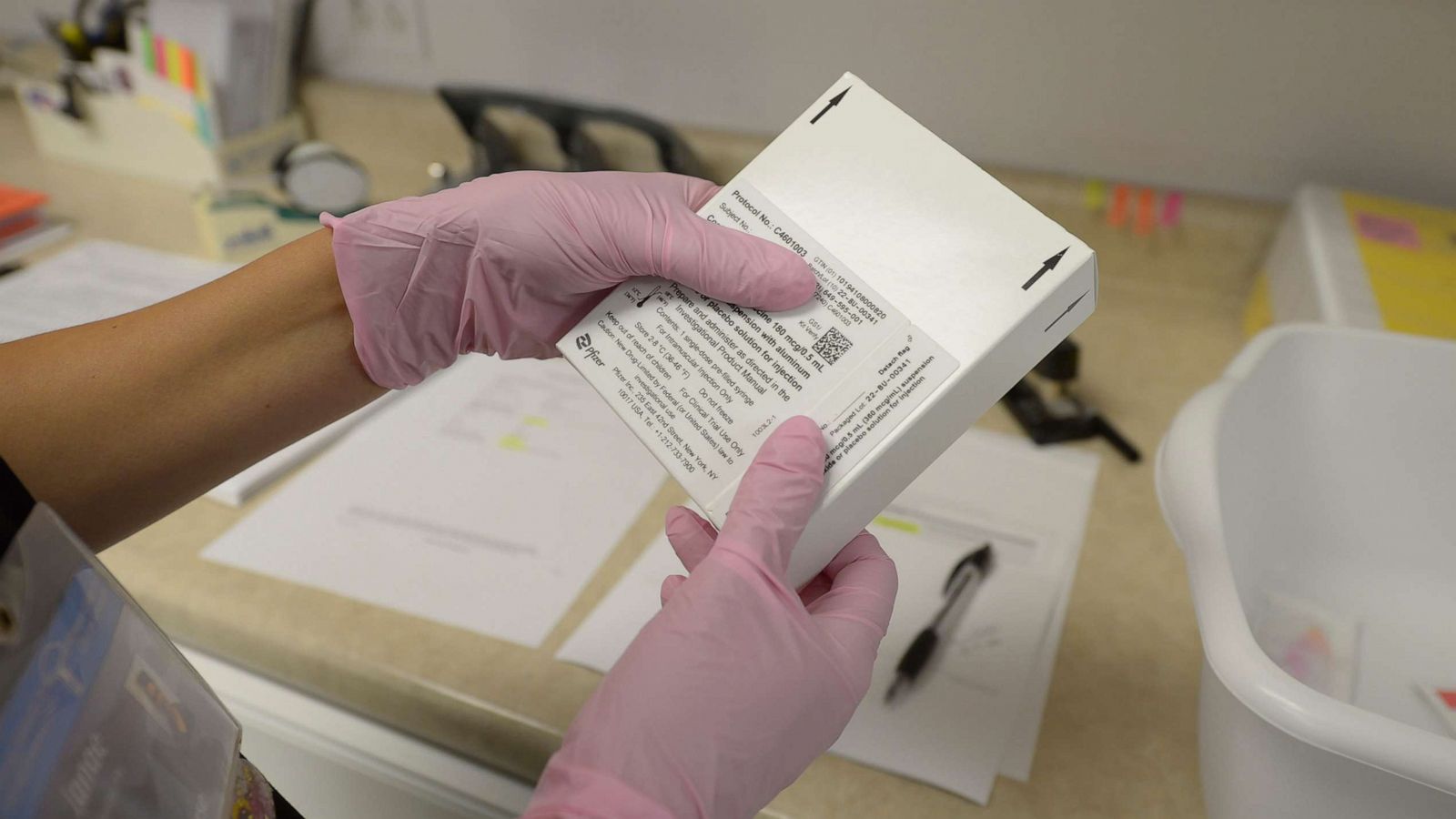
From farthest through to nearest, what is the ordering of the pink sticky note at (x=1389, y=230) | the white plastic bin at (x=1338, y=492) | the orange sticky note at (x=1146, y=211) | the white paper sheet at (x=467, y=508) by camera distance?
the orange sticky note at (x=1146, y=211) < the pink sticky note at (x=1389, y=230) < the white paper sheet at (x=467, y=508) < the white plastic bin at (x=1338, y=492)

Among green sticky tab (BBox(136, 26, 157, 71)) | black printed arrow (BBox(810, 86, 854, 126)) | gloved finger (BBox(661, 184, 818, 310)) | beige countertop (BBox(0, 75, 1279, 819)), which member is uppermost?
black printed arrow (BBox(810, 86, 854, 126))

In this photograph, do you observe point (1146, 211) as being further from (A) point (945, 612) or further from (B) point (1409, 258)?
(A) point (945, 612)

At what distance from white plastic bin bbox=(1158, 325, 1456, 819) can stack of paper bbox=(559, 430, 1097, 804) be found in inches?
4.7

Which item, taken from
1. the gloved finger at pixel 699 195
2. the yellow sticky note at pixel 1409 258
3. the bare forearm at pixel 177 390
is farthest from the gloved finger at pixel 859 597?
the yellow sticky note at pixel 1409 258

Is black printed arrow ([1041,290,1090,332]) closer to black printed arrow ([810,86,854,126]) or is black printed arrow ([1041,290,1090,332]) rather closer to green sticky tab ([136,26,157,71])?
black printed arrow ([810,86,854,126])

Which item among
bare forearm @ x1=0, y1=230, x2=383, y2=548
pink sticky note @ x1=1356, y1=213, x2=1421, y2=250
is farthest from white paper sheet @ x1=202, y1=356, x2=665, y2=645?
pink sticky note @ x1=1356, y1=213, x2=1421, y2=250

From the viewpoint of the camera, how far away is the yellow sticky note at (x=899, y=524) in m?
0.73

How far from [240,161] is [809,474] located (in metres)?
1.14

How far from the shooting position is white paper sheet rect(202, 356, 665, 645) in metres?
0.69

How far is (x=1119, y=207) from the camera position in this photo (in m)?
0.93

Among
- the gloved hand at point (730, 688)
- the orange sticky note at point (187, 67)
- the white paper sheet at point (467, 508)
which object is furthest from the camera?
the orange sticky note at point (187, 67)

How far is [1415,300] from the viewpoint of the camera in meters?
0.75

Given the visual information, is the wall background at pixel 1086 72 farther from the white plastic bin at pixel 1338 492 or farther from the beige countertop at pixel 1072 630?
the white plastic bin at pixel 1338 492

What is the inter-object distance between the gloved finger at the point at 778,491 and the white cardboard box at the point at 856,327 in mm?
15
